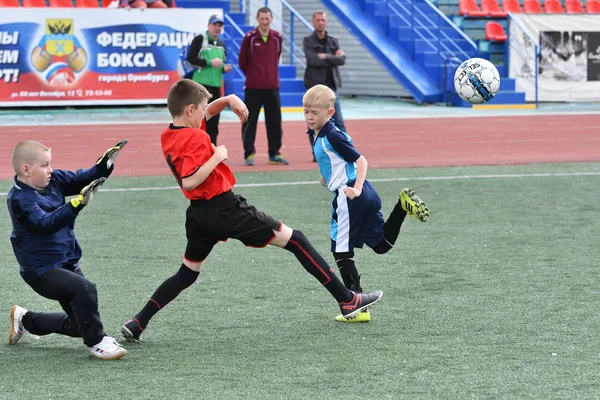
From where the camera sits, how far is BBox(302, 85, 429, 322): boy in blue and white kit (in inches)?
253

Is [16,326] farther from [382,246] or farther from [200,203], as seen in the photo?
[382,246]

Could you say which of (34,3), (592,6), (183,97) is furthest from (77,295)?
(592,6)

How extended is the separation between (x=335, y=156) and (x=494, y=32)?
20.8 meters

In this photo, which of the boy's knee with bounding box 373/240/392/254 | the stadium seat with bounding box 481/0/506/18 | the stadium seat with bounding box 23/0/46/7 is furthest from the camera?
the stadium seat with bounding box 481/0/506/18

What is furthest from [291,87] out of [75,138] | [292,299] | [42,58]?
[292,299]

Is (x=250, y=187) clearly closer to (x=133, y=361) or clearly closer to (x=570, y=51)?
(x=133, y=361)

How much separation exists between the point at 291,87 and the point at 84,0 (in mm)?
5008

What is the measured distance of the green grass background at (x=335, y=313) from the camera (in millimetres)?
4973

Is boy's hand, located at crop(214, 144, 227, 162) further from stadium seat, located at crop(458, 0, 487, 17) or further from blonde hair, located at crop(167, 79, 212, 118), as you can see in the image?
stadium seat, located at crop(458, 0, 487, 17)

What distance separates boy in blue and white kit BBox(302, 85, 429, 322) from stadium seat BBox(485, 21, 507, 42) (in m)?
20.2

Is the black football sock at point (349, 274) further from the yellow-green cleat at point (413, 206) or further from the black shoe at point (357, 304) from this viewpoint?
the yellow-green cleat at point (413, 206)

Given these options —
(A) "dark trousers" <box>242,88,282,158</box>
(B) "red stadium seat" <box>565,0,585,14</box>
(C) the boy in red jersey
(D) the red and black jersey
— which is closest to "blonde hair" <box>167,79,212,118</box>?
(C) the boy in red jersey

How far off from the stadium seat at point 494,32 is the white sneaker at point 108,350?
2195 cm

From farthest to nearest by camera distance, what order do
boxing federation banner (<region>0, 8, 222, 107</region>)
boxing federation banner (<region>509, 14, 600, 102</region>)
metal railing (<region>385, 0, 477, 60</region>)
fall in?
metal railing (<region>385, 0, 477, 60</region>) → boxing federation banner (<region>509, 14, 600, 102</region>) → boxing federation banner (<region>0, 8, 222, 107</region>)
